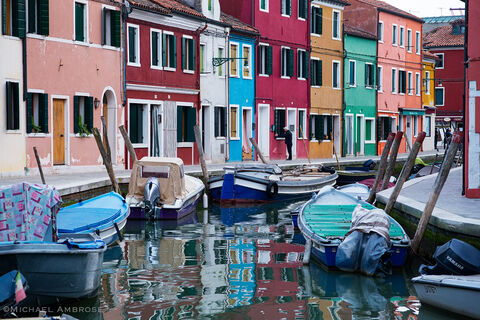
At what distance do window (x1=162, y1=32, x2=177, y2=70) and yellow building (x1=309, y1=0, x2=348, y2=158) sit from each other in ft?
40.9

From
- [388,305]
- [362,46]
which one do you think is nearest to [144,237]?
[388,305]

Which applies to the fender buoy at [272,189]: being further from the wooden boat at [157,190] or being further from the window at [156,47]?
the window at [156,47]

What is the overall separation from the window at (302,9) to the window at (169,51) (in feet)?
36.8

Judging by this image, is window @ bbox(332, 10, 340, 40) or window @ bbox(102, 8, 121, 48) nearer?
window @ bbox(102, 8, 121, 48)

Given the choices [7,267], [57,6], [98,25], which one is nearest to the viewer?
[7,267]

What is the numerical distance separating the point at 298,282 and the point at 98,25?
1723 cm

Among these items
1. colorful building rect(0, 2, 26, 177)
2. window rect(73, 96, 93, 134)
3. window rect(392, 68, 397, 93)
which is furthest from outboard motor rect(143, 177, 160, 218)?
window rect(392, 68, 397, 93)

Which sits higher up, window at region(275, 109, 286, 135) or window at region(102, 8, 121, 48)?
window at region(102, 8, 121, 48)

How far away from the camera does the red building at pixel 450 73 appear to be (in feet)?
224

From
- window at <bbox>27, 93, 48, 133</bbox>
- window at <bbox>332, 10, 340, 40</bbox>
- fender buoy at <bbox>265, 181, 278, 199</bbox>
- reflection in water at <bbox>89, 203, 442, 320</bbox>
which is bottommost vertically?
reflection in water at <bbox>89, 203, 442, 320</bbox>

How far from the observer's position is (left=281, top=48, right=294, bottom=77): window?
4162 centimetres

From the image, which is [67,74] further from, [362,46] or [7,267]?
[362,46]

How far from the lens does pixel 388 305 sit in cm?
1186

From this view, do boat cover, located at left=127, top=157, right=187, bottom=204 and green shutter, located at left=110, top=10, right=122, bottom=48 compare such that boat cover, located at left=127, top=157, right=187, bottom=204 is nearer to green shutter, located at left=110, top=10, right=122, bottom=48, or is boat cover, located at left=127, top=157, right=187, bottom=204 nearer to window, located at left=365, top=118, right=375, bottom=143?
green shutter, located at left=110, top=10, right=122, bottom=48
